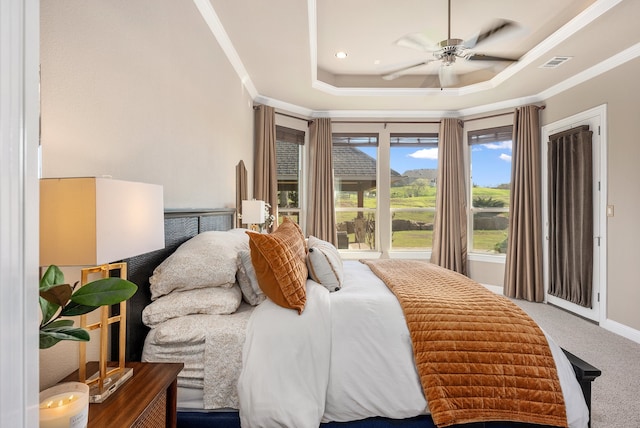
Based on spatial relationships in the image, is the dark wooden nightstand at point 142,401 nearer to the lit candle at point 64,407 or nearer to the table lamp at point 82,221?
the lit candle at point 64,407

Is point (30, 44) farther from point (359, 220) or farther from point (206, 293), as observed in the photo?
point (359, 220)

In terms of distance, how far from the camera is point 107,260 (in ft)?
2.90

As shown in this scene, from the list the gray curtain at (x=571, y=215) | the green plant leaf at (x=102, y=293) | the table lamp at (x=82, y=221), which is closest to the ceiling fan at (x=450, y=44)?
the gray curtain at (x=571, y=215)

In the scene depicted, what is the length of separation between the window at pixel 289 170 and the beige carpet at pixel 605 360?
11.0 feet

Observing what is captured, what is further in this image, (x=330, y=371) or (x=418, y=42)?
(x=418, y=42)

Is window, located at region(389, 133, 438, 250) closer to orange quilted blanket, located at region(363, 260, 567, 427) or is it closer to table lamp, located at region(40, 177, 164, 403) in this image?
orange quilted blanket, located at region(363, 260, 567, 427)

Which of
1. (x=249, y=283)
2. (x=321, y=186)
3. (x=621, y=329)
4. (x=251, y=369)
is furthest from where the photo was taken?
(x=321, y=186)

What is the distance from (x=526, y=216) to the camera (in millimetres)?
4430

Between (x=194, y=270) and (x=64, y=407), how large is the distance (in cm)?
83

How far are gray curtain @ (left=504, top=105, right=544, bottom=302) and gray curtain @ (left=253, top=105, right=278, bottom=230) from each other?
3260 millimetres

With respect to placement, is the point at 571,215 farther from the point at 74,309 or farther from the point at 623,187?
the point at 74,309

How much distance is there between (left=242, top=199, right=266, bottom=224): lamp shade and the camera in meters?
3.22

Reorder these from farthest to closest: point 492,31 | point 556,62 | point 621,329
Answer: point 556,62 → point 621,329 → point 492,31

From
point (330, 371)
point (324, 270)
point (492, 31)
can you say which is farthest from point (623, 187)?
point (330, 371)
